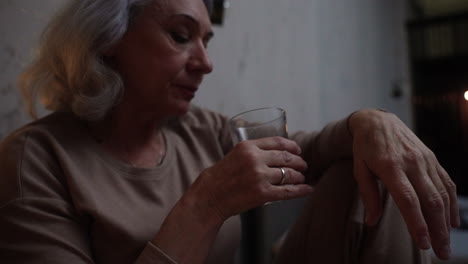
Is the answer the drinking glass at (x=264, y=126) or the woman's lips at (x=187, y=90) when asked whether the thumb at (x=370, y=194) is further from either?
the woman's lips at (x=187, y=90)

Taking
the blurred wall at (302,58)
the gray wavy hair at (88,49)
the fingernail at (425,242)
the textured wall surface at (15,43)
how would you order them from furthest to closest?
the blurred wall at (302,58) → the textured wall surface at (15,43) → the gray wavy hair at (88,49) → the fingernail at (425,242)

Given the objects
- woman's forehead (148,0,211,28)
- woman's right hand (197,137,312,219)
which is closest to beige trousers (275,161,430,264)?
woman's right hand (197,137,312,219)

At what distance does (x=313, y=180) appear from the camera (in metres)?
1.00

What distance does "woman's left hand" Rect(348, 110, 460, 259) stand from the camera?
0.61 metres

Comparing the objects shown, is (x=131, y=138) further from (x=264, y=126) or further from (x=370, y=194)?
(x=370, y=194)

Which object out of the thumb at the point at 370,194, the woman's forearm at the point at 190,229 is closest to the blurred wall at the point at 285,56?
the woman's forearm at the point at 190,229

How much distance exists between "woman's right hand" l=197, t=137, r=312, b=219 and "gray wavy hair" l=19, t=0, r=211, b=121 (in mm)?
310

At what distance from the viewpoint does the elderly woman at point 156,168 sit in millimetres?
620

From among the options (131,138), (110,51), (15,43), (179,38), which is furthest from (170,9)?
(15,43)

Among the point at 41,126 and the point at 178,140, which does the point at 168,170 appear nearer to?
the point at 178,140

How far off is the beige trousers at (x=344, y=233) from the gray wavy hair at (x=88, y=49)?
512mm

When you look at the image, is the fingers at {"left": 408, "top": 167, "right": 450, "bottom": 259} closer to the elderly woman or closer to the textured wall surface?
the elderly woman

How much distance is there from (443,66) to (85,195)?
121 inches

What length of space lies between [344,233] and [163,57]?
536 millimetres
